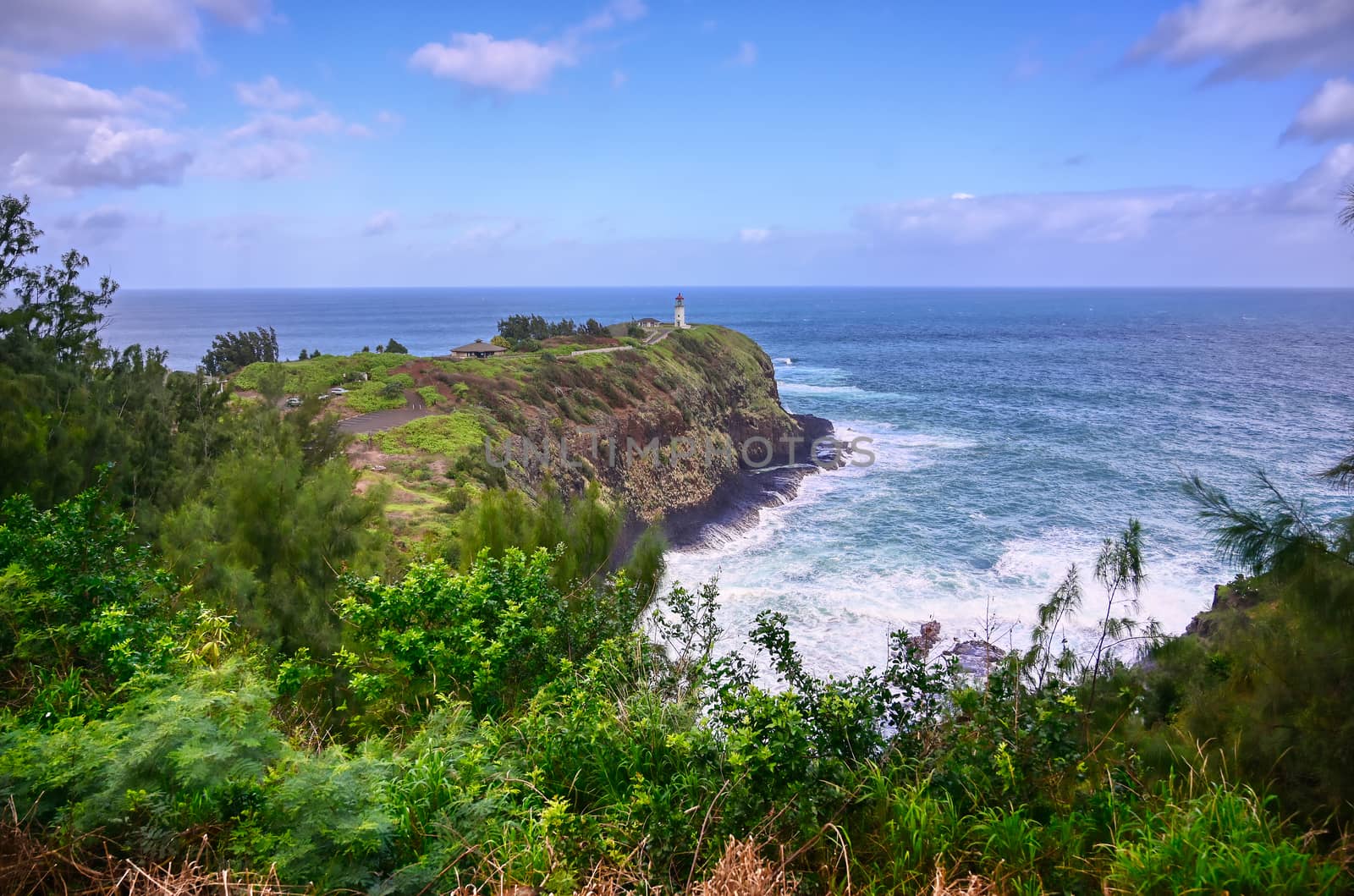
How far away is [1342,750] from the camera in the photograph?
4707 mm

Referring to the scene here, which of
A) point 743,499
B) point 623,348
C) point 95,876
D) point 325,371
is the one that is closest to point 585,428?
point 743,499

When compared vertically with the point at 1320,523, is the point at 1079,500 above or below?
below

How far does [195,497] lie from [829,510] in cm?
2512

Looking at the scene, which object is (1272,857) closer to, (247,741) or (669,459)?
(247,741)

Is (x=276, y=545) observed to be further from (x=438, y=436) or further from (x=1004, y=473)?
(x=1004, y=473)

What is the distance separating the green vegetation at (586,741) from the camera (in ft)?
12.4

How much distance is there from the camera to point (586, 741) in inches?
188

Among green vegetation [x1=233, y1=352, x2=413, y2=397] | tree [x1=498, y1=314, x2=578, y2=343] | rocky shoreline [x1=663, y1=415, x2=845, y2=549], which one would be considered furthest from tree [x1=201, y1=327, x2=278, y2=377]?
rocky shoreline [x1=663, y1=415, x2=845, y2=549]

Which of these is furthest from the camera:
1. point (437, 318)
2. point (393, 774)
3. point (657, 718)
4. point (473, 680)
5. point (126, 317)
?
point (437, 318)

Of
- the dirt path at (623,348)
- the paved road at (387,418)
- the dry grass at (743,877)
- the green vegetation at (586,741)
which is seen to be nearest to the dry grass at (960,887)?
the green vegetation at (586,741)

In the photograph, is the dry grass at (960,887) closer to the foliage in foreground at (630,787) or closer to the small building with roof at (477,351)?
the foliage in foreground at (630,787)

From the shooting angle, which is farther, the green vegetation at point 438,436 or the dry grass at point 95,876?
the green vegetation at point 438,436

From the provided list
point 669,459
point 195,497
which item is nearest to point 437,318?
point 669,459

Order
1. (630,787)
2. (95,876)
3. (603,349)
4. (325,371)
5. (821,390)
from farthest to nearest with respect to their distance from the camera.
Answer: (821,390) → (603,349) → (325,371) → (630,787) → (95,876)
